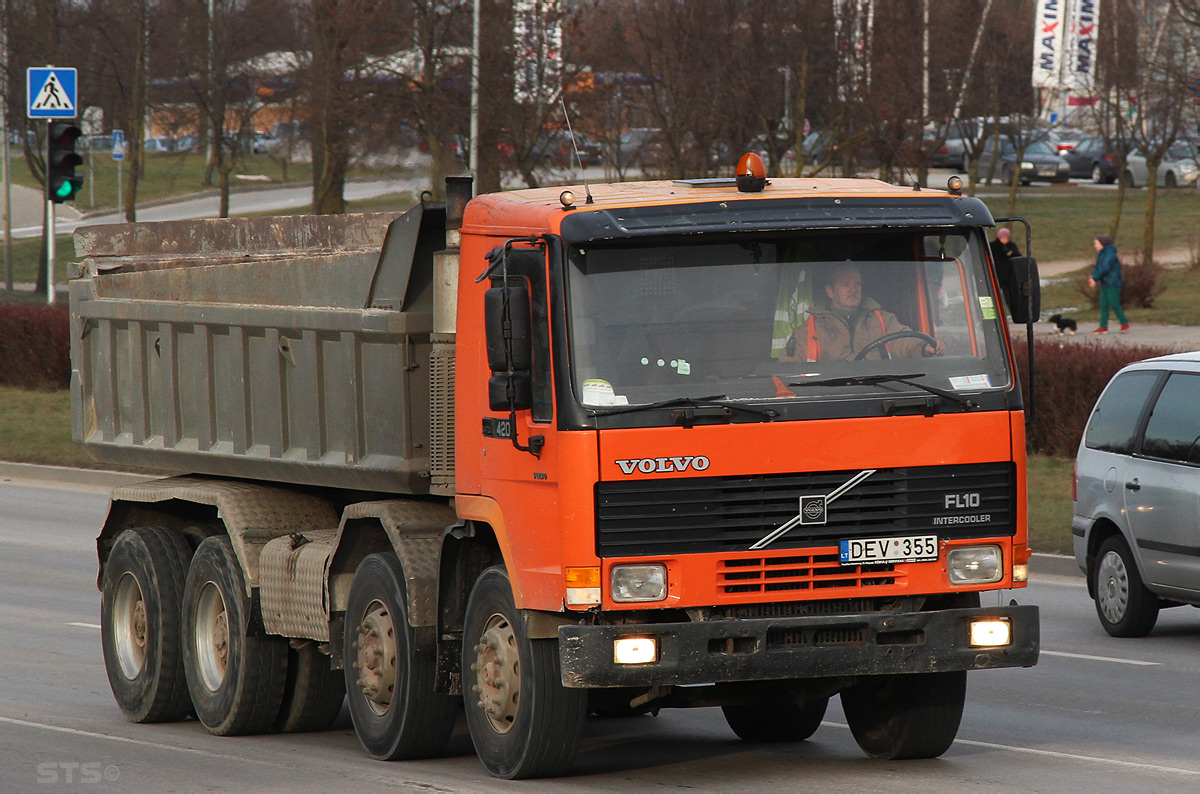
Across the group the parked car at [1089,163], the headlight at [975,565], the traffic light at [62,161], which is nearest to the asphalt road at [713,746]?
the headlight at [975,565]

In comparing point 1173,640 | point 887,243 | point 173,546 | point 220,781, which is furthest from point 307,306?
point 1173,640

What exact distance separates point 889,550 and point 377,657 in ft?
8.53

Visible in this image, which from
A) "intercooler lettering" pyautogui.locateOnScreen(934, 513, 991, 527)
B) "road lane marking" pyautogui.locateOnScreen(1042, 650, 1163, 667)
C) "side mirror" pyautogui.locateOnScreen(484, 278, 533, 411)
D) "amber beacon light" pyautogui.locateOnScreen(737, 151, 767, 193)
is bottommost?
"road lane marking" pyautogui.locateOnScreen(1042, 650, 1163, 667)

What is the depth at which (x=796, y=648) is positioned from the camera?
23.5 ft

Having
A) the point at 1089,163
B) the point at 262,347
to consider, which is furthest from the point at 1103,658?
the point at 1089,163

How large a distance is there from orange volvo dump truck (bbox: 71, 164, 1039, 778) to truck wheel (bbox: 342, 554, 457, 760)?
16mm

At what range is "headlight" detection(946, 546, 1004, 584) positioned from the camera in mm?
7352

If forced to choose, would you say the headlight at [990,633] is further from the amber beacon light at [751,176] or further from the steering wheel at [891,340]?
the amber beacon light at [751,176]

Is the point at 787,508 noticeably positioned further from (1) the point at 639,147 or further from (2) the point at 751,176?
(1) the point at 639,147

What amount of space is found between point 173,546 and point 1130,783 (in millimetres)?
5543

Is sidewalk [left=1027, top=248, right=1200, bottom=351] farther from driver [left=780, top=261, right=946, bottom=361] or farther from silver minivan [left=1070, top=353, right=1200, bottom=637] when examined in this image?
driver [left=780, top=261, right=946, bottom=361]

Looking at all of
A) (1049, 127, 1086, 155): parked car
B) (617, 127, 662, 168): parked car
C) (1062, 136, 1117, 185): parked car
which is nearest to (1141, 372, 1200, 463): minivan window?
(617, 127, 662, 168): parked car

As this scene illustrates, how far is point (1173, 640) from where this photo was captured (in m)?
12.1

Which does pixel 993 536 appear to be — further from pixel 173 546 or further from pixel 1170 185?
pixel 1170 185
